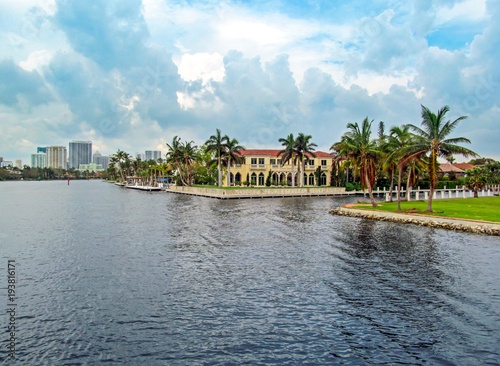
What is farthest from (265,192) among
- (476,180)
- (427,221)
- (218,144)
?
(427,221)

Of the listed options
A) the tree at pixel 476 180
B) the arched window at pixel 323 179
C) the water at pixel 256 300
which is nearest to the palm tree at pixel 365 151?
the water at pixel 256 300

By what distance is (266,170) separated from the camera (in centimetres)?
9538

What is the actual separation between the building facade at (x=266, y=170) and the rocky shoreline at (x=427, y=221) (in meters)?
51.0

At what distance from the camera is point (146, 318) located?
12438mm

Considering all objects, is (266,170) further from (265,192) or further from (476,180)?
(476,180)

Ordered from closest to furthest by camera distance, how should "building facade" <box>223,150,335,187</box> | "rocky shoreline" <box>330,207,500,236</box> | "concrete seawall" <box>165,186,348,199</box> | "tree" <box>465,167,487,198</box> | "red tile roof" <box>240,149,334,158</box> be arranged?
"rocky shoreline" <box>330,207,500,236</box> → "tree" <box>465,167,487,198</box> → "concrete seawall" <box>165,186,348,199</box> → "building facade" <box>223,150,335,187</box> → "red tile roof" <box>240,149,334,158</box>

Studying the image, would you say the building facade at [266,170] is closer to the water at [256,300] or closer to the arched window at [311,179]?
the arched window at [311,179]

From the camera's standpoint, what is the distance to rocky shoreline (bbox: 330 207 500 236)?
2884 centimetres

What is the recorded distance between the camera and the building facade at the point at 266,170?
309 ft

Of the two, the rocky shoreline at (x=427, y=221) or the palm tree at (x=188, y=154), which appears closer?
the rocky shoreline at (x=427, y=221)

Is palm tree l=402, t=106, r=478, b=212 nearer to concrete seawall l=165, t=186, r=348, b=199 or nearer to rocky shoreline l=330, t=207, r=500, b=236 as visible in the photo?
rocky shoreline l=330, t=207, r=500, b=236

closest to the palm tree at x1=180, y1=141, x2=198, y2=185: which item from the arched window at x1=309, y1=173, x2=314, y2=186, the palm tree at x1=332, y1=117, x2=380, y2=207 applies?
the arched window at x1=309, y1=173, x2=314, y2=186

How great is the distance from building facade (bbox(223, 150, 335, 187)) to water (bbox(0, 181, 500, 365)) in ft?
224

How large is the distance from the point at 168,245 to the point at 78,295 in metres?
9.90
